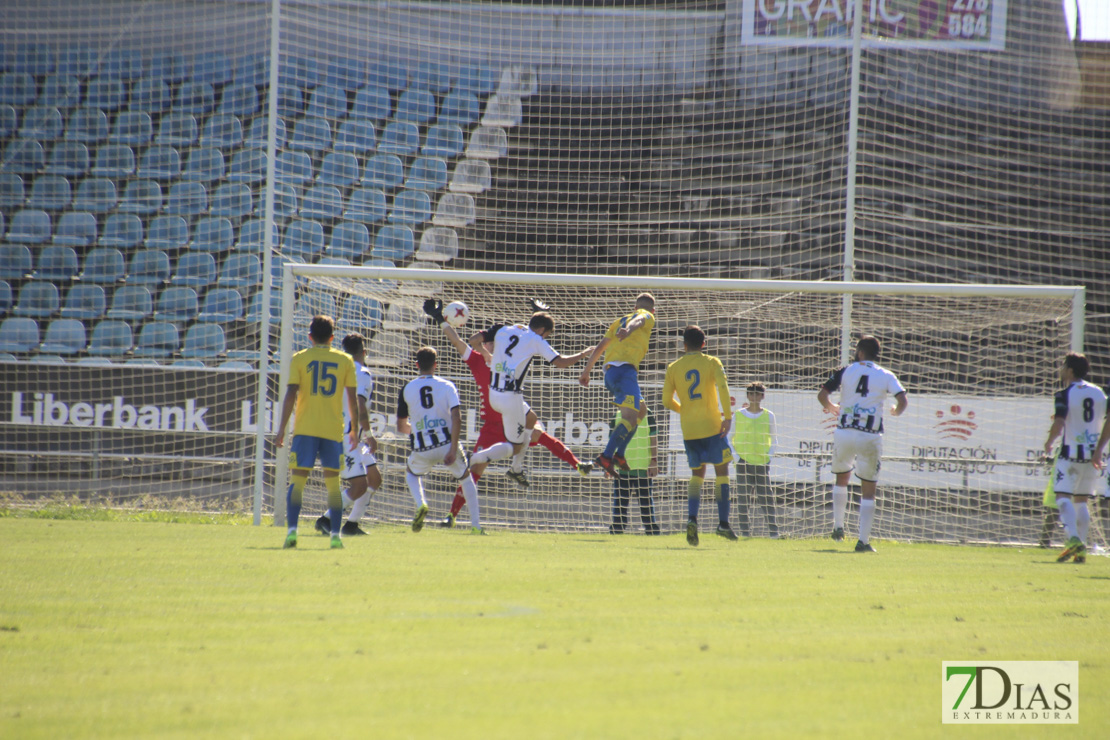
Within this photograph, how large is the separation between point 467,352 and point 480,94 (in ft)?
38.4

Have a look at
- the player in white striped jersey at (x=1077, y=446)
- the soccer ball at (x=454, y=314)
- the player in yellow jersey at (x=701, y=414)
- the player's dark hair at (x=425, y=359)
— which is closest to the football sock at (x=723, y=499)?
the player in yellow jersey at (x=701, y=414)

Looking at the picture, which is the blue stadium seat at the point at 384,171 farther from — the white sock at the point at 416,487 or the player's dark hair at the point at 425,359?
the white sock at the point at 416,487

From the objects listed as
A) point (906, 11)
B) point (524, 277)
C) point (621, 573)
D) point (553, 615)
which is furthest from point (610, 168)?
point (553, 615)

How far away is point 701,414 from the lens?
8.18 metres

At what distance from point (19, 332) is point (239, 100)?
6056mm

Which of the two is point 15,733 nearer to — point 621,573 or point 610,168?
point 621,573

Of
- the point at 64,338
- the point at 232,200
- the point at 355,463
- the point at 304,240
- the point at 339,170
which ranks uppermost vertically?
the point at 339,170

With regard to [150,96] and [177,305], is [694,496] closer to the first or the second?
[177,305]

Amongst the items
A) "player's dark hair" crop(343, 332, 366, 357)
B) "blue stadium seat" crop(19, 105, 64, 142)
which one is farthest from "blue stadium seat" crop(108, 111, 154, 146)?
"player's dark hair" crop(343, 332, 366, 357)

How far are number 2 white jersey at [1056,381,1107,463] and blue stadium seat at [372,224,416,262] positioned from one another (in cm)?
1205

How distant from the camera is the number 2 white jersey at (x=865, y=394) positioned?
8.45 m

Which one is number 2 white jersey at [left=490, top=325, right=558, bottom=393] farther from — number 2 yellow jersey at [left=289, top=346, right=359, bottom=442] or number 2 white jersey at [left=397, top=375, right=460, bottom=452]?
number 2 yellow jersey at [left=289, top=346, right=359, bottom=442]

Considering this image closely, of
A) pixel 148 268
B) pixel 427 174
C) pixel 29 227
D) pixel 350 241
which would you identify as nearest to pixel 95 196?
pixel 29 227

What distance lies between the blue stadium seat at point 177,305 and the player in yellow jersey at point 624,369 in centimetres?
1101
